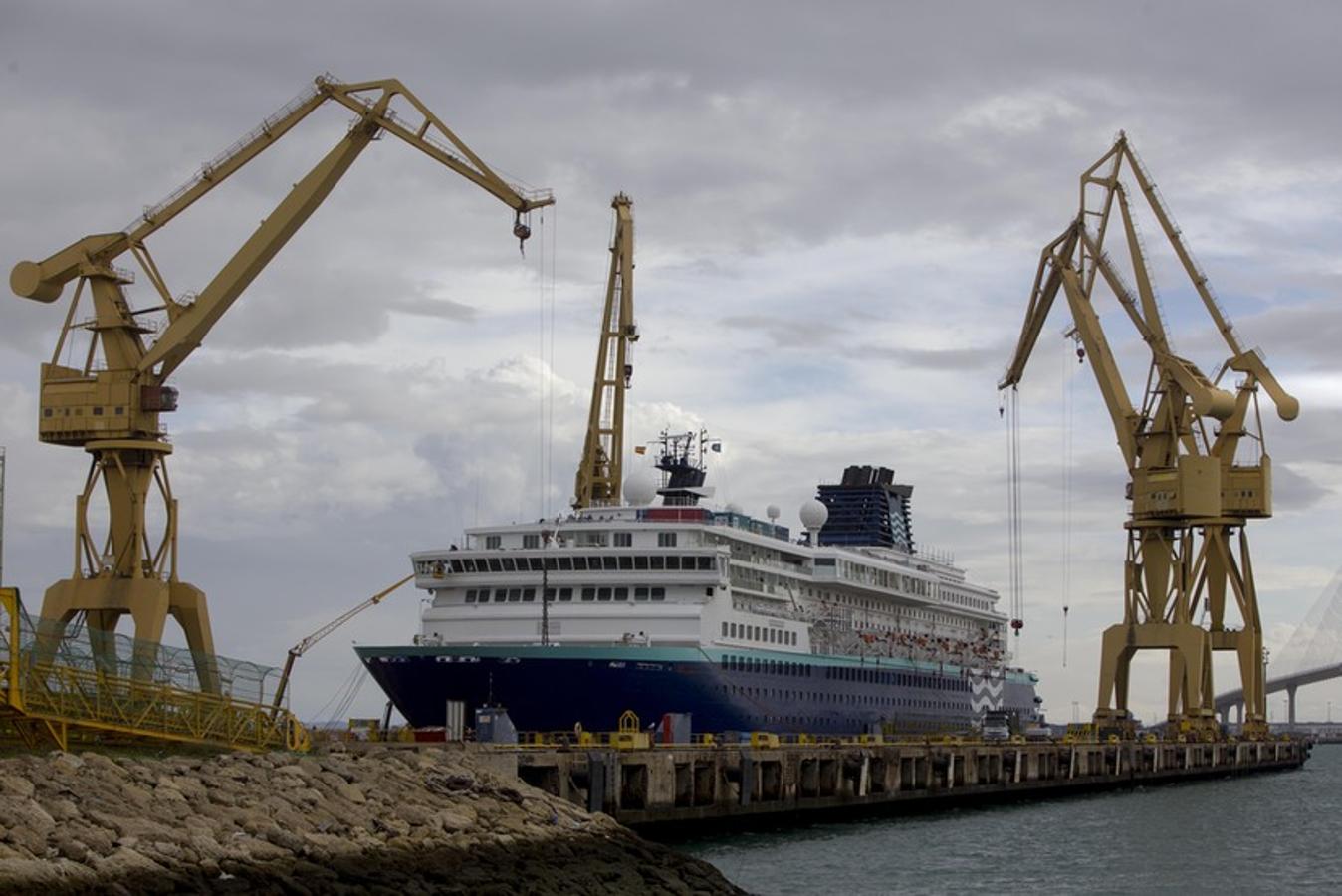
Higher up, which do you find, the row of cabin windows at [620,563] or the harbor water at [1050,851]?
the row of cabin windows at [620,563]

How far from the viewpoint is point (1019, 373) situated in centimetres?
7894

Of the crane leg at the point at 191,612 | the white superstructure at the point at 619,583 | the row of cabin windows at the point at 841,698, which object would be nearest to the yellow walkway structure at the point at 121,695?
the crane leg at the point at 191,612

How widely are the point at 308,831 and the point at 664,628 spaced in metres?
29.7

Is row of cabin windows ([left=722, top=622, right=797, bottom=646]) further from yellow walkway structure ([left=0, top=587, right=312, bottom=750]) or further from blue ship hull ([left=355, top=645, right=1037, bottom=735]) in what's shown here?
yellow walkway structure ([left=0, top=587, right=312, bottom=750])

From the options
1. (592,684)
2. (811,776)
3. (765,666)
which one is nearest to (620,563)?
(765,666)

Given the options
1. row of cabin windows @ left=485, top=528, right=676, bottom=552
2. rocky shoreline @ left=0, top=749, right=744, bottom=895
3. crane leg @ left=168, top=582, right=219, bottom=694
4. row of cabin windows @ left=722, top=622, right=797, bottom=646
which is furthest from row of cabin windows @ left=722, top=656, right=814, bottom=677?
rocky shoreline @ left=0, top=749, right=744, bottom=895

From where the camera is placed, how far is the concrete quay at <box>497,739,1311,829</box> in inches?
1467

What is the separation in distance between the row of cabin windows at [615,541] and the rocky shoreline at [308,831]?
76.0 ft

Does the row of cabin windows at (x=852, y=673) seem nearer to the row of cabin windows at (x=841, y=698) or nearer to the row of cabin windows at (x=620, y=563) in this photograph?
the row of cabin windows at (x=841, y=698)

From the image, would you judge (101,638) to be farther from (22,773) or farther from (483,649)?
(483,649)

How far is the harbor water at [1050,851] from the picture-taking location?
1447 inches

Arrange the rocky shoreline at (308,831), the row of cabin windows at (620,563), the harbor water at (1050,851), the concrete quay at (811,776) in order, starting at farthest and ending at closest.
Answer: the row of cabin windows at (620,563) < the concrete quay at (811,776) < the harbor water at (1050,851) < the rocky shoreline at (308,831)

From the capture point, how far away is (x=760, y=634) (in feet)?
195

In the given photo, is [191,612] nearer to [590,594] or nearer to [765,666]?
[590,594]
